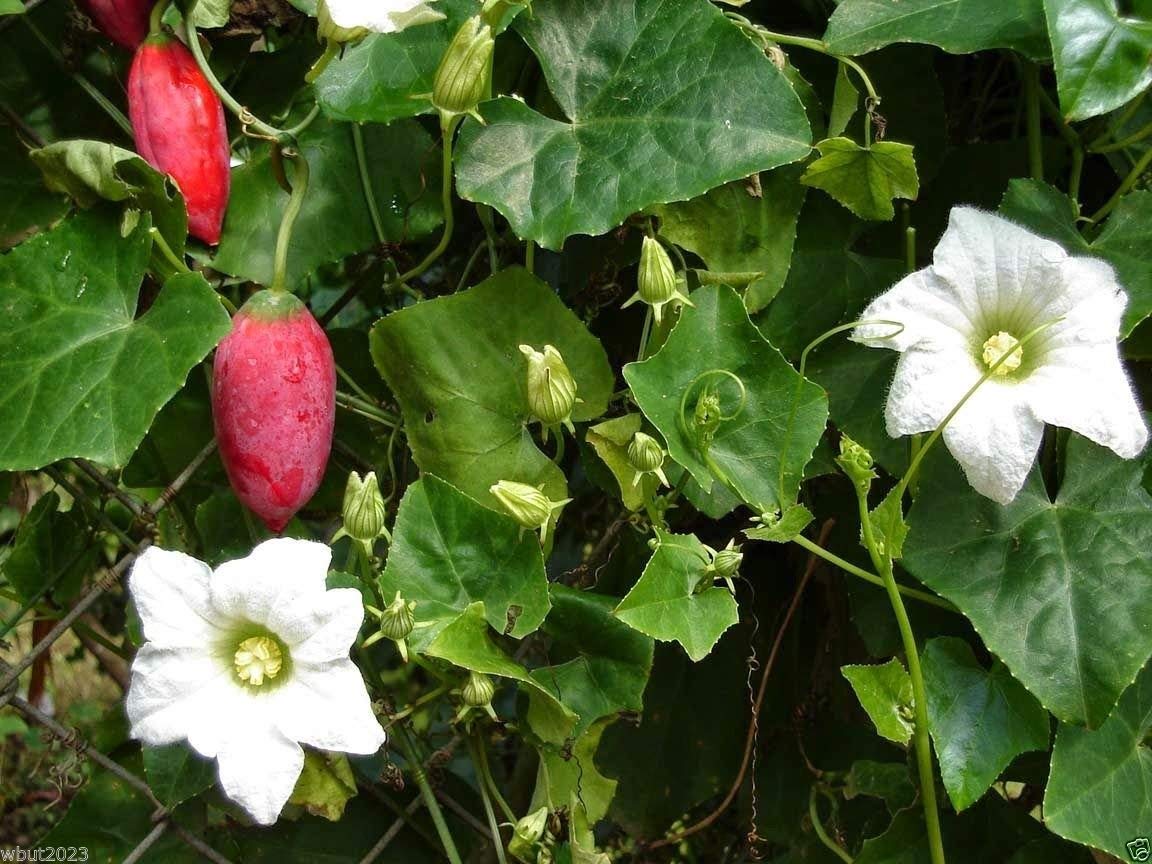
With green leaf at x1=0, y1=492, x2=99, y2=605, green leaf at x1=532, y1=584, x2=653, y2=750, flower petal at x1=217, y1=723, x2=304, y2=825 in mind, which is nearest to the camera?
flower petal at x1=217, y1=723, x2=304, y2=825

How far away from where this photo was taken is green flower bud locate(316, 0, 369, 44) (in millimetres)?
603

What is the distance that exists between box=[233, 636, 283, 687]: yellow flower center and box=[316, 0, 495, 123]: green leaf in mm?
316

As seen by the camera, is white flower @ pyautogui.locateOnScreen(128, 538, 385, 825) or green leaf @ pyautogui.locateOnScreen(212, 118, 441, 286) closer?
white flower @ pyautogui.locateOnScreen(128, 538, 385, 825)

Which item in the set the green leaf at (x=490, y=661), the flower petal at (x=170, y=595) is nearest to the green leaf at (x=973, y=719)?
the green leaf at (x=490, y=661)

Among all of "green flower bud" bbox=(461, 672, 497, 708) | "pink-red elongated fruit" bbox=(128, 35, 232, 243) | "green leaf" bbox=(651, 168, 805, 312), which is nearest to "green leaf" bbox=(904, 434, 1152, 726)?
"green leaf" bbox=(651, 168, 805, 312)

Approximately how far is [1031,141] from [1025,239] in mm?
124

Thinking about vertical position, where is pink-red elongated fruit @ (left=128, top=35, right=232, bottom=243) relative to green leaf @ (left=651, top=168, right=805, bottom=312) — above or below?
above

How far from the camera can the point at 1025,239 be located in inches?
25.3

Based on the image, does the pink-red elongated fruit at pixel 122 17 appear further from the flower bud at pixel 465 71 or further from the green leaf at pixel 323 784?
the green leaf at pixel 323 784

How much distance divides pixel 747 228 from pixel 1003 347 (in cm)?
18

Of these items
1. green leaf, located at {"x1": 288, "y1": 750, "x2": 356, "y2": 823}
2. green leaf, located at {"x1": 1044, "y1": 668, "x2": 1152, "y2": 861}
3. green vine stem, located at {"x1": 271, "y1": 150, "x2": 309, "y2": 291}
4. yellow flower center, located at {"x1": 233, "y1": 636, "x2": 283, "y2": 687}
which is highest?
green vine stem, located at {"x1": 271, "y1": 150, "x2": 309, "y2": 291}

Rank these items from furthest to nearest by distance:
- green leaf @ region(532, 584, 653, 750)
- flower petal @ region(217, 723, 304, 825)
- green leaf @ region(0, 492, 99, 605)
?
green leaf @ region(0, 492, 99, 605)
green leaf @ region(532, 584, 653, 750)
flower petal @ region(217, 723, 304, 825)

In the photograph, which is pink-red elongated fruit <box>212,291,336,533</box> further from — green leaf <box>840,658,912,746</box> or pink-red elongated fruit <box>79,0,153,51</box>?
green leaf <box>840,658,912,746</box>

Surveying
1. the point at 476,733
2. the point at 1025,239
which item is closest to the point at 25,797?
the point at 476,733
